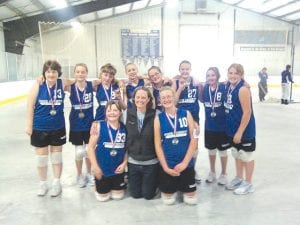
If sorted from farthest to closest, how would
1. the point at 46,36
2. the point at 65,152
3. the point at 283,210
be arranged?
the point at 46,36
the point at 65,152
the point at 283,210

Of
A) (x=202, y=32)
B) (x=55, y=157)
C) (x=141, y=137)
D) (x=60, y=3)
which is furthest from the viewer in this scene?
(x=202, y=32)

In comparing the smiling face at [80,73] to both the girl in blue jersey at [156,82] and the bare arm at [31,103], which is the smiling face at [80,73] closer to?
the bare arm at [31,103]

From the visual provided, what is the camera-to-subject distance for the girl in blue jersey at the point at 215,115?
3418 millimetres

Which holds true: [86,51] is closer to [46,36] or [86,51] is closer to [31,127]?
[46,36]

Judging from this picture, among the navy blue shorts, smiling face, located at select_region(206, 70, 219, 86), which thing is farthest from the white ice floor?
smiling face, located at select_region(206, 70, 219, 86)

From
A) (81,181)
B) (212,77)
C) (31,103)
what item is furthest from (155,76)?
(81,181)

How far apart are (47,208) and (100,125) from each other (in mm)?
903

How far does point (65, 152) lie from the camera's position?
5.09 metres

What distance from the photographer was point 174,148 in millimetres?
3012

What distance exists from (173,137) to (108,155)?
25.9 inches

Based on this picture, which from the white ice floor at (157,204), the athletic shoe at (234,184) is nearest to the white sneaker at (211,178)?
the white ice floor at (157,204)

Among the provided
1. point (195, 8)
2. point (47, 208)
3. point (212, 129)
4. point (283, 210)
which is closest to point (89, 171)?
point (47, 208)

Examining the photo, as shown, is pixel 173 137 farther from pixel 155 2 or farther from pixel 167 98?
pixel 155 2

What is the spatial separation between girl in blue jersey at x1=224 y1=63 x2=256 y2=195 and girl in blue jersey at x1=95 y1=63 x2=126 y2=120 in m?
1.10
